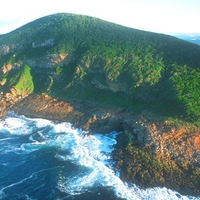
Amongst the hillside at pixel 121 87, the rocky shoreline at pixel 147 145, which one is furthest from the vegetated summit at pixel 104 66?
the rocky shoreline at pixel 147 145

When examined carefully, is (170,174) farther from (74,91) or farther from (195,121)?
(74,91)

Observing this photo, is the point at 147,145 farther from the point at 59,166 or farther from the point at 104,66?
the point at 104,66

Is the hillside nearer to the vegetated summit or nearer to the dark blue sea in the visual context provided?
the vegetated summit

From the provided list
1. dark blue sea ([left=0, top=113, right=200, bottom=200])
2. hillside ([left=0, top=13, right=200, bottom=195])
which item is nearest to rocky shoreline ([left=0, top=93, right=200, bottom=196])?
hillside ([left=0, top=13, right=200, bottom=195])

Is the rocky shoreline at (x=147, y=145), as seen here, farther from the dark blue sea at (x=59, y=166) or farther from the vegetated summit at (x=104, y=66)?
the vegetated summit at (x=104, y=66)

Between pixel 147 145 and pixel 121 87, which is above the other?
pixel 121 87

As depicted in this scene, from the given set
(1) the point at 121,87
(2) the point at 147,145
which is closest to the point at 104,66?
(1) the point at 121,87
